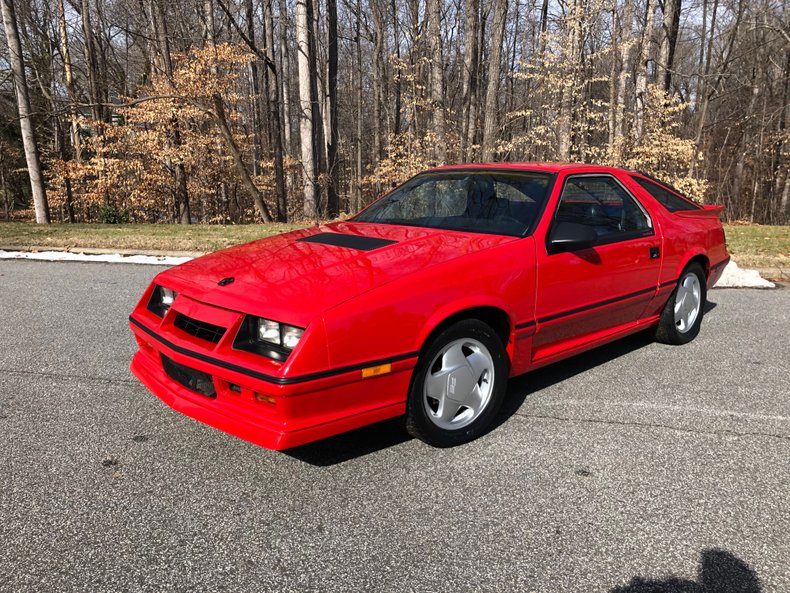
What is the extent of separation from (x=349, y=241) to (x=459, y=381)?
1104 millimetres

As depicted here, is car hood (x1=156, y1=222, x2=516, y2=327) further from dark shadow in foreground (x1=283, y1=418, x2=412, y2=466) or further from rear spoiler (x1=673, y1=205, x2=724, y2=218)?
rear spoiler (x1=673, y1=205, x2=724, y2=218)

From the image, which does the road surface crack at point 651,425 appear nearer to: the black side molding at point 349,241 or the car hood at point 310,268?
the car hood at point 310,268

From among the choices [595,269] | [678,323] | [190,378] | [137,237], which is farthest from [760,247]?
[137,237]

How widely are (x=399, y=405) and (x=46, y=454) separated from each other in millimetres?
1825

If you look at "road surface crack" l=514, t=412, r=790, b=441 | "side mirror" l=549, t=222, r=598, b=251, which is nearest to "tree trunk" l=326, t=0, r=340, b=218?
"side mirror" l=549, t=222, r=598, b=251

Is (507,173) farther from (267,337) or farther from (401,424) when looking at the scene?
(267,337)

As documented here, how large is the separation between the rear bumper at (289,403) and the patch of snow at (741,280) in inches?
236

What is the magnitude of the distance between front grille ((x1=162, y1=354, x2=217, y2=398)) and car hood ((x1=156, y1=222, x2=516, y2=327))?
1.13ft

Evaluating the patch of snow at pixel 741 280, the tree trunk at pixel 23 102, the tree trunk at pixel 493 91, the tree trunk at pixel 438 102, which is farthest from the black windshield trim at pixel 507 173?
the tree trunk at pixel 23 102

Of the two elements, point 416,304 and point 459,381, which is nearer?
point 416,304

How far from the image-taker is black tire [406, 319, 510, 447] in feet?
9.68

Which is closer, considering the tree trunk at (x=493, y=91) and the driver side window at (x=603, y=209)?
the driver side window at (x=603, y=209)

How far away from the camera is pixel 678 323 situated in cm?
490

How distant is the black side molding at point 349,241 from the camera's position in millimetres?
3408
